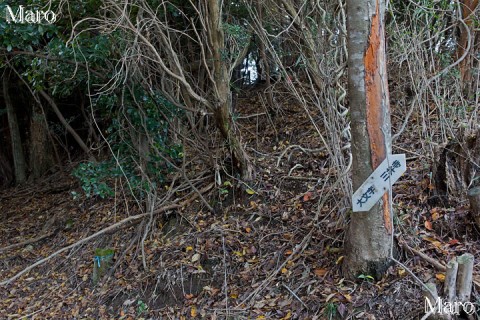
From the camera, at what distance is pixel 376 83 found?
270cm

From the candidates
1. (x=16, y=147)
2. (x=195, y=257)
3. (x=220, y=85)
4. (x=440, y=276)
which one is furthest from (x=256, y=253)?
(x=16, y=147)

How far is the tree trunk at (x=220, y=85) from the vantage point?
432 centimetres

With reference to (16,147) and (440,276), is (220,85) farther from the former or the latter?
(16,147)

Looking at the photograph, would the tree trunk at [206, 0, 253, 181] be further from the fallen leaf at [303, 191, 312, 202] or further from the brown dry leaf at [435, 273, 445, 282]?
the brown dry leaf at [435, 273, 445, 282]

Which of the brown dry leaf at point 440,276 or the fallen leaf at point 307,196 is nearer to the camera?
the brown dry leaf at point 440,276

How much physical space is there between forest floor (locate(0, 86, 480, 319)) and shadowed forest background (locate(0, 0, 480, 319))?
1 cm

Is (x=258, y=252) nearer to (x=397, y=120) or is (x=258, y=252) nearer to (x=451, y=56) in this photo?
(x=397, y=120)

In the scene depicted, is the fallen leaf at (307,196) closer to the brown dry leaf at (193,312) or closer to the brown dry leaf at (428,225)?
the brown dry leaf at (428,225)

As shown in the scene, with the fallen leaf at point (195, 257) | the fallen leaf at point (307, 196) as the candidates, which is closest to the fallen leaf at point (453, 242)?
the fallen leaf at point (307, 196)

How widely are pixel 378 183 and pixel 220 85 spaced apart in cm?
230

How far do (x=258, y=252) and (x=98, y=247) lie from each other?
96.8 inches

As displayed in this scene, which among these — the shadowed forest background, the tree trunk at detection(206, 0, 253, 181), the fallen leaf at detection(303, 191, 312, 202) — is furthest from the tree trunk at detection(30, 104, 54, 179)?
the fallen leaf at detection(303, 191, 312, 202)

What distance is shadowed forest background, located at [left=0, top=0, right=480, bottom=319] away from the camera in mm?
3244

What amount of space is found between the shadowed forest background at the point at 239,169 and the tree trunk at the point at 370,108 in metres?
0.09
